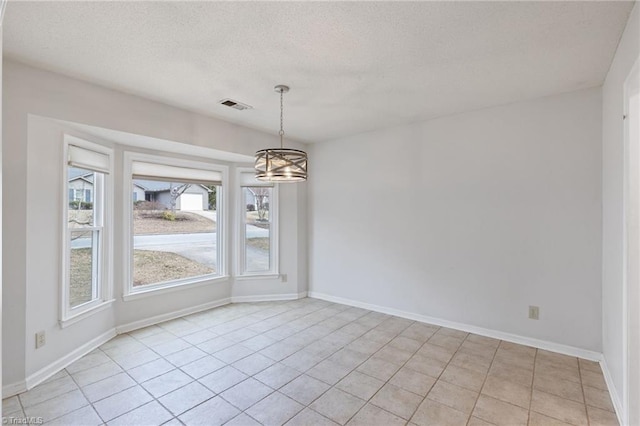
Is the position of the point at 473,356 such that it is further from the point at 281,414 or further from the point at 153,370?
the point at 153,370

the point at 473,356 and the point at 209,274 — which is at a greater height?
the point at 209,274

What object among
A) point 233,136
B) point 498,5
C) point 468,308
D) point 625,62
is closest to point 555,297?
point 468,308

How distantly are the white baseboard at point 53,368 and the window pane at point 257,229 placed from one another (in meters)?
2.07

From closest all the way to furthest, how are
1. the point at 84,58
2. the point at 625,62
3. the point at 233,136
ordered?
the point at 625,62 < the point at 84,58 < the point at 233,136

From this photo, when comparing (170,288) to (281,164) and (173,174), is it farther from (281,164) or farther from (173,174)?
(281,164)

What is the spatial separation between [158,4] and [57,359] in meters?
3.03

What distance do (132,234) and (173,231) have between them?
1.84 ft

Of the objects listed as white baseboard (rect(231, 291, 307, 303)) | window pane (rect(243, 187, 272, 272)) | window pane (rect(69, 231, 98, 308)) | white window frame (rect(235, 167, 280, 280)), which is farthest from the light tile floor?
window pane (rect(243, 187, 272, 272))

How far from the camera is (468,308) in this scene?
12.8 ft

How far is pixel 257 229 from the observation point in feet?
17.2

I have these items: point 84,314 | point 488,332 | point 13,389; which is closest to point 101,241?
point 84,314

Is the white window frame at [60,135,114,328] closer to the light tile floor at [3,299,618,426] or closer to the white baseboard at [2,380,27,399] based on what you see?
the light tile floor at [3,299,618,426]

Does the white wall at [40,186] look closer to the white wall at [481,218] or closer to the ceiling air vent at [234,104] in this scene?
the ceiling air vent at [234,104]

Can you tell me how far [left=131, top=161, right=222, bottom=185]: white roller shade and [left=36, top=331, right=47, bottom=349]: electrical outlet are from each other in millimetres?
1912
